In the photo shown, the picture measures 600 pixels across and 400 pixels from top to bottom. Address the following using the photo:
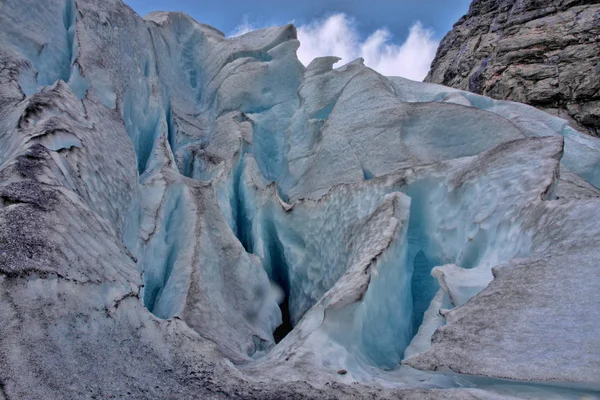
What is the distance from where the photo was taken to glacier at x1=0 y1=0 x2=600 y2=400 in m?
1.82

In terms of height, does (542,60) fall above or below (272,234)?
above

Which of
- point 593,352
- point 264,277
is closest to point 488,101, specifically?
point 264,277

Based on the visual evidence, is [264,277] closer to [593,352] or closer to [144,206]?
[144,206]

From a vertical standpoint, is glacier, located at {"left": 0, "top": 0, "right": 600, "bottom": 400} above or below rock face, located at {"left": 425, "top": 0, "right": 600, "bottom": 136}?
below

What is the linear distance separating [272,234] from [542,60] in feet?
28.7

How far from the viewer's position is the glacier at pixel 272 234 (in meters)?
1.82

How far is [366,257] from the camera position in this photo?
3328mm

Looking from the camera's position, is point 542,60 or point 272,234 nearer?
point 272,234

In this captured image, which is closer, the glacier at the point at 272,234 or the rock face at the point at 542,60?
the glacier at the point at 272,234

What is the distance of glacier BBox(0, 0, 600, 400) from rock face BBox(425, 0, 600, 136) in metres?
3.20

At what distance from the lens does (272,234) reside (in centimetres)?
570

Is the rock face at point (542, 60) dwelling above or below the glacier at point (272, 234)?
above

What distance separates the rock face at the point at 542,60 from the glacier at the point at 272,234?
320 cm

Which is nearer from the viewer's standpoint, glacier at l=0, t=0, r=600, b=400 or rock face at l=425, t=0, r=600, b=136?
glacier at l=0, t=0, r=600, b=400
